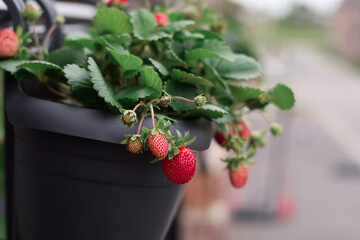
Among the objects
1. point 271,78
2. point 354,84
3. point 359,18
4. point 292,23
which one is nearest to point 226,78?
point 359,18

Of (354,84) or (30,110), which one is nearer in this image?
(30,110)

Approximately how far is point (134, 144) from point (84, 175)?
86 mm

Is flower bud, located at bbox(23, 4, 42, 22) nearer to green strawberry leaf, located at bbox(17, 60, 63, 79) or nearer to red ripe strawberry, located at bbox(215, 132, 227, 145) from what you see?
green strawberry leaf, located at bbox(17, 60, 63, 79)

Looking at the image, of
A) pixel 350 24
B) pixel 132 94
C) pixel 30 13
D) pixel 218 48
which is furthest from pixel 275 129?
pixel 350 24

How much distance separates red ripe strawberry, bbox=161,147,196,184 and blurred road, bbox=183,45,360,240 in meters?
2.10

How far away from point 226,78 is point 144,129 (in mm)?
197

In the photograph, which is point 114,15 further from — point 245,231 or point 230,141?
point 245,231

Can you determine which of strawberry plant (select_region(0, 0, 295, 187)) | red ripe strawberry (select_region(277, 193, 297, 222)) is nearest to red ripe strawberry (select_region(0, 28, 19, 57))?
strawberry plant (select_region(0, 0, 295, 187))

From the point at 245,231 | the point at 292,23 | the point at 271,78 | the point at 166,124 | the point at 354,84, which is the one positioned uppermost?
the point at 166,124

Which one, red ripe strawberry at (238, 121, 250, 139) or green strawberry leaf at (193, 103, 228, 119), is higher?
green strawberry leaf at (193, 103, 228, 119)

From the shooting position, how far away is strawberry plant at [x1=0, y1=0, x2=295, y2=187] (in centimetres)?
46

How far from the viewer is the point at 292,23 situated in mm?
28391

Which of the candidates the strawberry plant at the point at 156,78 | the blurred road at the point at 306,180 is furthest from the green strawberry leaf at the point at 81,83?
the blurred road at the point at 306,180

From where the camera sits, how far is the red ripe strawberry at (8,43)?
0.51 m
